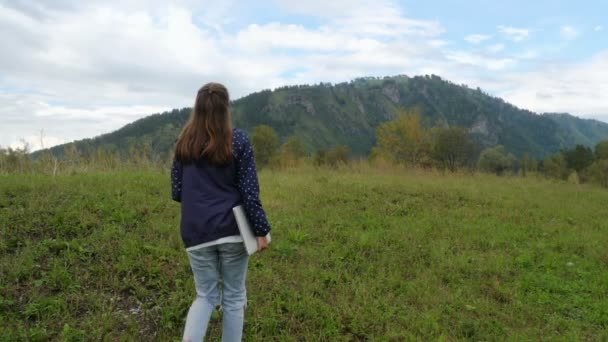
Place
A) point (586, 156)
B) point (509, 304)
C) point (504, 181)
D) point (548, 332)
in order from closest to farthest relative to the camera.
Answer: point (548, 332)
point (509, 304)
point (504, 181)
point (586, 156)

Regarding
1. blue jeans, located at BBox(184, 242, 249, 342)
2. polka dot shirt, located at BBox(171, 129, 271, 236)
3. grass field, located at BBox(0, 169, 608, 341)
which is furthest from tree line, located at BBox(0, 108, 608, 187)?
polka dot shirt, located at BBox(171, 129, 271, 236)

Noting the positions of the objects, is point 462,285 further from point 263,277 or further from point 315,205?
point 315,205

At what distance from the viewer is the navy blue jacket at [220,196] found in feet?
8.68

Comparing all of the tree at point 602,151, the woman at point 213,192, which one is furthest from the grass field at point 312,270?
the tree at point 602,151

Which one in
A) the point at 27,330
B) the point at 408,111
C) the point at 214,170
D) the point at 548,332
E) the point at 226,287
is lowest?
the point at 548,332

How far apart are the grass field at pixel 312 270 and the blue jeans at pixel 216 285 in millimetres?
826

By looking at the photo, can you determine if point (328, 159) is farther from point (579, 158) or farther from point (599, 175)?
point (579, 158)

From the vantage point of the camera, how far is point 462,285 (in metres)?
4.93

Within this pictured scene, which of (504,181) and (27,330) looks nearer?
(27,330)

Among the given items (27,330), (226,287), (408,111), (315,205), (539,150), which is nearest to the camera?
(226,287)

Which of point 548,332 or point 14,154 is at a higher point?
point 14,154

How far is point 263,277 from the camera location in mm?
4617

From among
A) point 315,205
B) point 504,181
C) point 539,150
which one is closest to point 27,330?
point 315,205

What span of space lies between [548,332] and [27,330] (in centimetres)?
481
